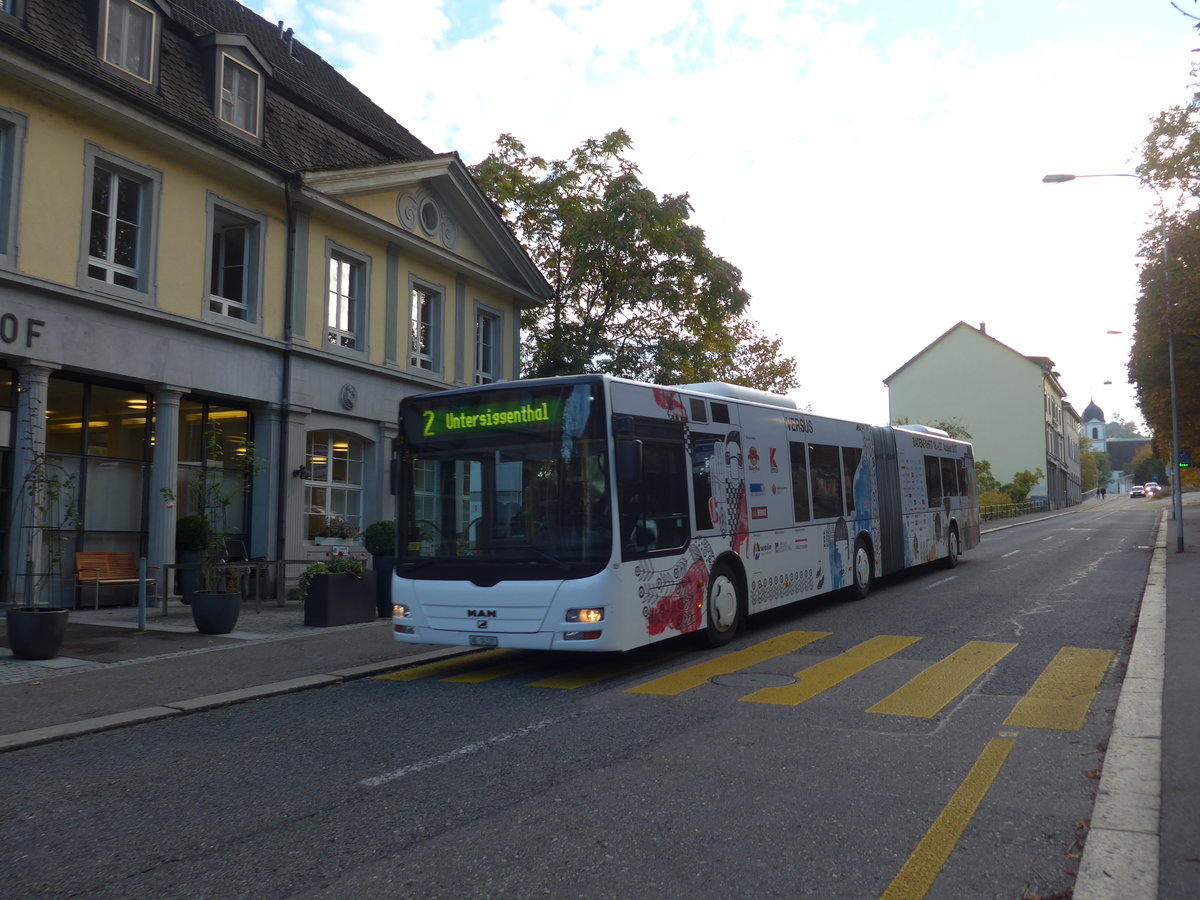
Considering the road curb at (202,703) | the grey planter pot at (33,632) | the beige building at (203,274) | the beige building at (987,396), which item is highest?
the beige building at (987,396)

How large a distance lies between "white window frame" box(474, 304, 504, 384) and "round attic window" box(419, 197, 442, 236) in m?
2.49

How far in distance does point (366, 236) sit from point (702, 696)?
14.9 m

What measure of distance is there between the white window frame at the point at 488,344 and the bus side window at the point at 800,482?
40.5 feet

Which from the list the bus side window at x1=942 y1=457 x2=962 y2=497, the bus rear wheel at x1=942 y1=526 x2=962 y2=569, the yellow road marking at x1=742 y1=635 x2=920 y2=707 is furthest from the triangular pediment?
the yellow road marking at x1=742 y1=635 x2=920 y2=707

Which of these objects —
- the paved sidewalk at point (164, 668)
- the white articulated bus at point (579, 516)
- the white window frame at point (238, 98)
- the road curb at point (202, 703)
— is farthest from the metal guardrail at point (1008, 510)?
the road curb at point (202, 703)

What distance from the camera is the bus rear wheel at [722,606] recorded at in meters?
10.3

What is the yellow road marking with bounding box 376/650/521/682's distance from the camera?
9.45 metres

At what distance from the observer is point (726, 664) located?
31.0ft

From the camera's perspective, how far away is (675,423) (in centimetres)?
993

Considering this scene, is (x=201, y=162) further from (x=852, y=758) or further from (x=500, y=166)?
(x=852, y=758)

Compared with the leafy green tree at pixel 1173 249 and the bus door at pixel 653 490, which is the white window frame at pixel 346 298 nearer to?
the bus door at pixel 653 490

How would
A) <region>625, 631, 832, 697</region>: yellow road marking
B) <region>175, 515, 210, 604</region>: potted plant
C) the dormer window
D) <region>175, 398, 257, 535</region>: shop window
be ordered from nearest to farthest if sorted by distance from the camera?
<region>625, 631, 832, 697</region>: yellow road marking → <region>175, 515, 210, 604</region>: potted plant → <region>175, 398, 257, 535</region>: shop window → the dormer window

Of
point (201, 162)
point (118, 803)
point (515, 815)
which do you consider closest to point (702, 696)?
point (515, 815)

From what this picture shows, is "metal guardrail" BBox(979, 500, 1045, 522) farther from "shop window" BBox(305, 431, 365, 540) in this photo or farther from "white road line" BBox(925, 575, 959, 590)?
"shop window" BBox(305, 431, 365, 540)
